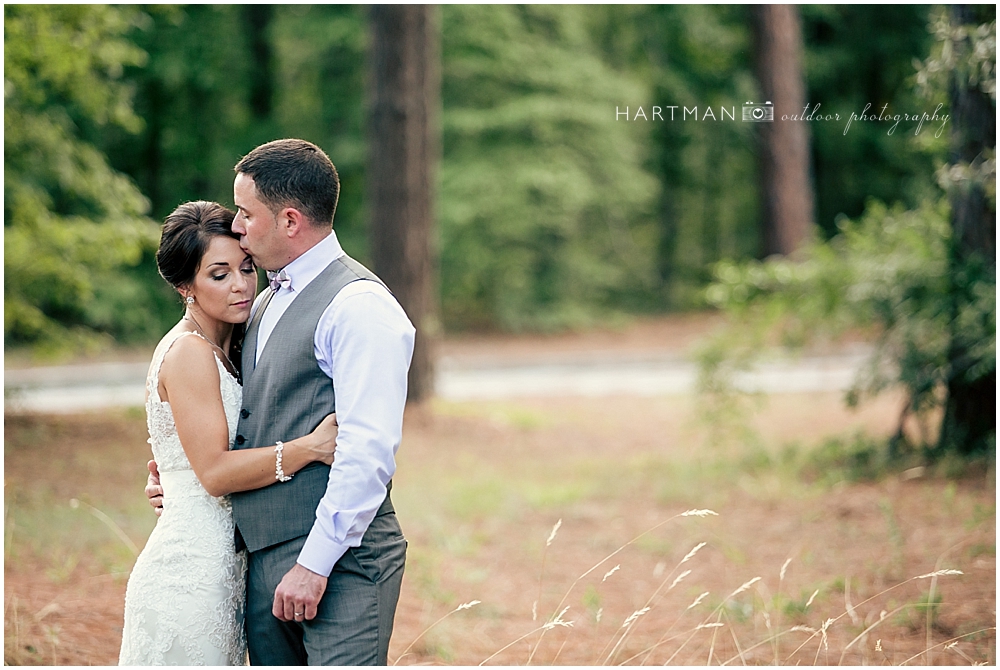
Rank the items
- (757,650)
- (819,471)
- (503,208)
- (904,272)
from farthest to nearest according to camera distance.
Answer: (503,208), (819,471), (904,272), (757,650)

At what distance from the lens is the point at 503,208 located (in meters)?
21.8

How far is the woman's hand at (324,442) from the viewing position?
2.65 m

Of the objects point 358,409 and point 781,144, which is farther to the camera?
point 781,144

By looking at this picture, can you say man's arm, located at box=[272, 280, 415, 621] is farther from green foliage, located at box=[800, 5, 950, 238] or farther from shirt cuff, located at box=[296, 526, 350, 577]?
green foliage, located at box=[800, 5, 950, 238]

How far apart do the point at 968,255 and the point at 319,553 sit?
5.93 meters

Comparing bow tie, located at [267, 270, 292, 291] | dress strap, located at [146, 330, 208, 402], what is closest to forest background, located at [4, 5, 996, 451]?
dress strap, located at [146, 330, 208, 402]

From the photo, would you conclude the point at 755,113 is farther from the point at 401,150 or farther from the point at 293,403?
the point at 293,403

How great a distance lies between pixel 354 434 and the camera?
2561 mm

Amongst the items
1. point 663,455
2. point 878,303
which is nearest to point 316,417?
point 878,303

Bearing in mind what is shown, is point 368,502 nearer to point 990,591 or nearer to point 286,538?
point 286,538

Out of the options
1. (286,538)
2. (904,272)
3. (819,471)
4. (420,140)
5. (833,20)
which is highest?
(833,20)

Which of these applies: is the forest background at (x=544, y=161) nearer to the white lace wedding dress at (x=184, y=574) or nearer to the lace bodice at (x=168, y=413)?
the lace bodice at (x=168, y=413)

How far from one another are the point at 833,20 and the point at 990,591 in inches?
940

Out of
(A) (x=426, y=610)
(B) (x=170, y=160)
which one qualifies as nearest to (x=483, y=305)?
(B) (x=170, y=160)
